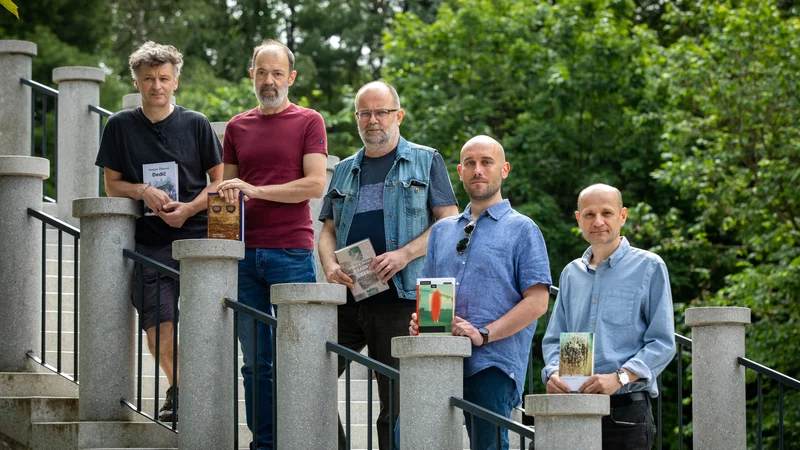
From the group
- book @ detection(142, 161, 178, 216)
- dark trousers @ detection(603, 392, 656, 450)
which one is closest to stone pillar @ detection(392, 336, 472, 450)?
dark trousers @ detection(603, 392, 656, 450)

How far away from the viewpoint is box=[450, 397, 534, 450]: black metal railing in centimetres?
495

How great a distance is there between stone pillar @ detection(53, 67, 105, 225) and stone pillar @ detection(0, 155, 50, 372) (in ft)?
9.21

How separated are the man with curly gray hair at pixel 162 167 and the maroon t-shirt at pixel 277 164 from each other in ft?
1.06

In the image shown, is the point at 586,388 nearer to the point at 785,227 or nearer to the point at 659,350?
the point at 659,350

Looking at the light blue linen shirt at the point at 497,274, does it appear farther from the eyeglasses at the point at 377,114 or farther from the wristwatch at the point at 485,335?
the eyeglasses at the point at 377,114

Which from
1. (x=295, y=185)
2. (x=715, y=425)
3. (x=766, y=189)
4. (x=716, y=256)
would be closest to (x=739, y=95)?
(x=766, y=189)

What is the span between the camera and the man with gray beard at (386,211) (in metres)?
6.11

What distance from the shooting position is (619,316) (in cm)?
531

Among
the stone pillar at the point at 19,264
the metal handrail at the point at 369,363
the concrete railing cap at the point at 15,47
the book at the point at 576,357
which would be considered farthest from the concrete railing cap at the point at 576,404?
the concrete railing cap at the point at 15,47

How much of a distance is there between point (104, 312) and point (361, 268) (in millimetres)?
1554

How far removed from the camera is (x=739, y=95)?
16891 mm

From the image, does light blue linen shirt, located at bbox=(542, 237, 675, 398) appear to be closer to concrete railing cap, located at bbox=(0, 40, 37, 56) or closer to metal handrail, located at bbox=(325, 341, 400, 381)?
metal handrail, located at bbox=(325, 341, 400, 381)

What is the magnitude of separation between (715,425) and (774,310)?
933 cm

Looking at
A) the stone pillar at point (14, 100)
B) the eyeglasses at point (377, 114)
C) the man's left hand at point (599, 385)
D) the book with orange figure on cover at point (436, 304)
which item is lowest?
the man's left hand at point (599, 385)
